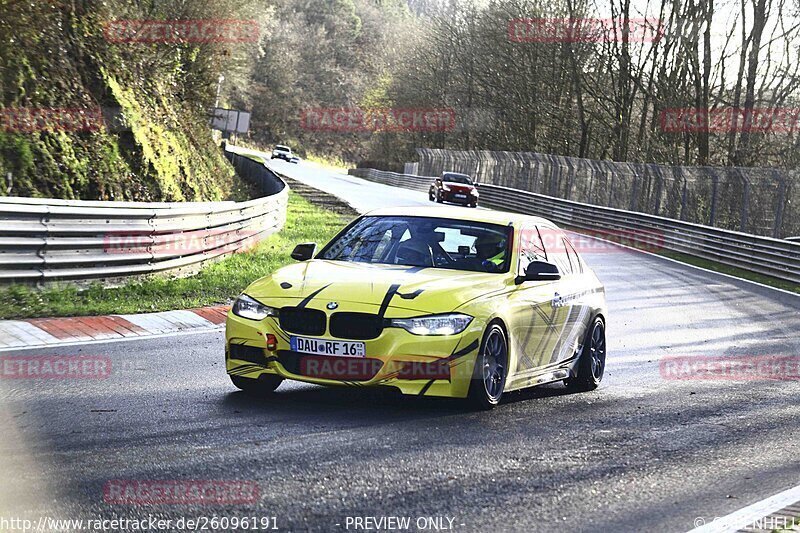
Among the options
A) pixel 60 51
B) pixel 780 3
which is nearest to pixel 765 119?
pixel 780 3

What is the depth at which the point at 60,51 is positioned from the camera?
18828mm

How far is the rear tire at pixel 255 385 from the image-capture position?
801 cm

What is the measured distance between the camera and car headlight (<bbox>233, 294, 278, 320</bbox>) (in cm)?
770

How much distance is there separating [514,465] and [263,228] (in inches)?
677

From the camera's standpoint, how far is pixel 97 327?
1120 cm

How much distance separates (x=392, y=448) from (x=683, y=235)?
1189 inches

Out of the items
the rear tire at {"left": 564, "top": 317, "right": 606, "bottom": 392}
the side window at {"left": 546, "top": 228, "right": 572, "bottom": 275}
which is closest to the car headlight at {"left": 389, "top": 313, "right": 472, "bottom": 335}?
the side window at {"left": 546, "top": 228, "right": 572, "bottom": 275}

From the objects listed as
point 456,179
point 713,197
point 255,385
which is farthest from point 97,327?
point 456,179

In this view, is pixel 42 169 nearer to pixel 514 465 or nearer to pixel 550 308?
pixel 550 308

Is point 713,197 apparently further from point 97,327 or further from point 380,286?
point 380,286

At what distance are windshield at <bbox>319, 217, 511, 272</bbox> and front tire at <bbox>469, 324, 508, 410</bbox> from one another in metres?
0.82

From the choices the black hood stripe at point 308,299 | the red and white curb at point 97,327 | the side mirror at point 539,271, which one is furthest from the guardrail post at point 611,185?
the black hood stripe at point 308,299

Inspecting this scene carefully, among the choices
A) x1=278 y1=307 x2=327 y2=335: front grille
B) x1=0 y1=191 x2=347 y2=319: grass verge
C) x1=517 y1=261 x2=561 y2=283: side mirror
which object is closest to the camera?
Result: x1=278 y1=307 x2=327 y2=335: front grille

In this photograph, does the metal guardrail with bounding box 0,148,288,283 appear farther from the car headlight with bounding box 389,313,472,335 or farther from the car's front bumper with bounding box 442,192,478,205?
the car's front bumper with bounding box 442,192,478,205
